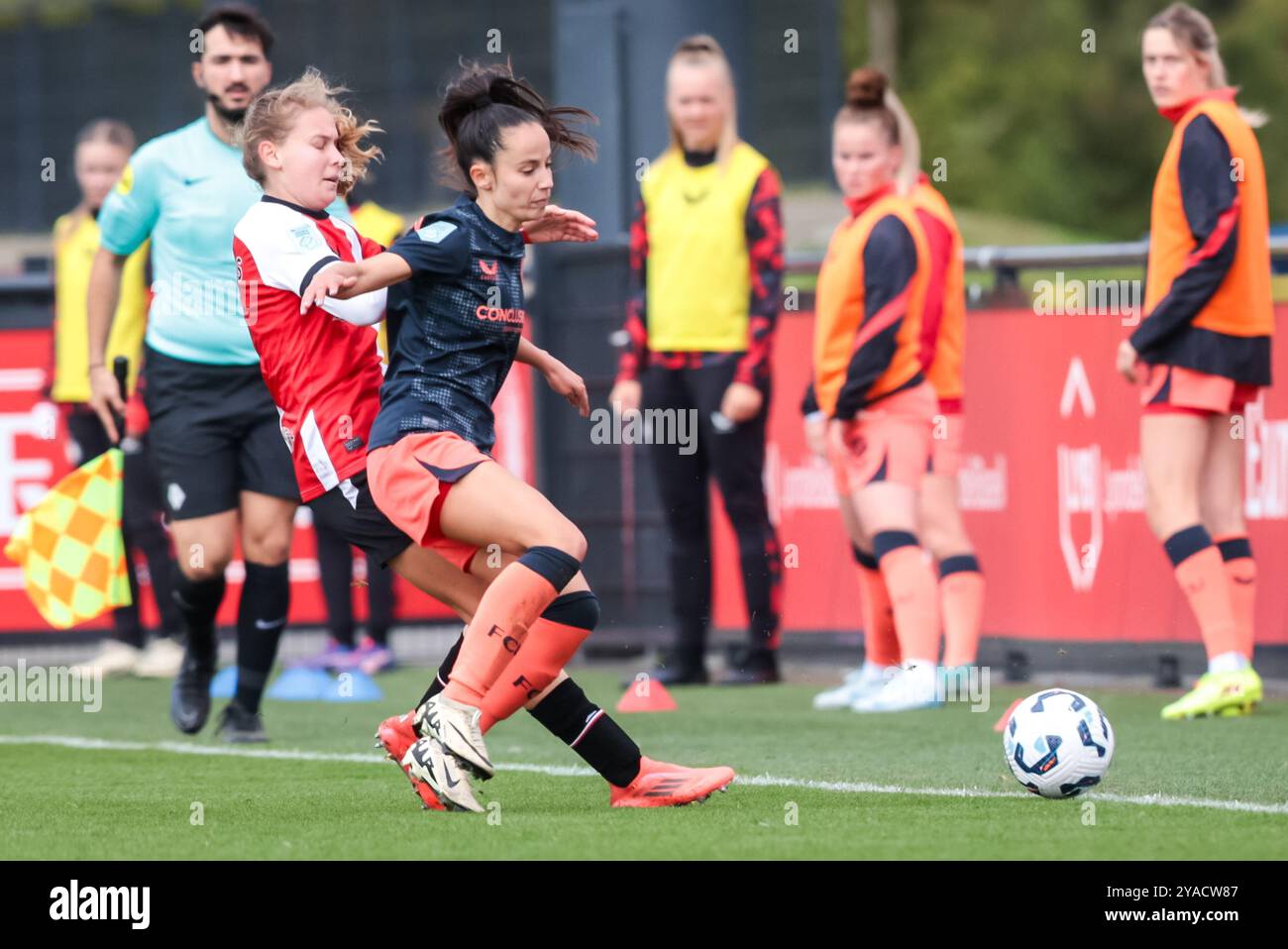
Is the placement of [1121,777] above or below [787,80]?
below

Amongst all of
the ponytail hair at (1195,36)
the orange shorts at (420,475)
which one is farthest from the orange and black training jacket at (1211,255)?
the orange shorts at (420,475)

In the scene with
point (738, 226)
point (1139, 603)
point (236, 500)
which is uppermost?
point (738, 226)

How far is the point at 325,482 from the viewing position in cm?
642

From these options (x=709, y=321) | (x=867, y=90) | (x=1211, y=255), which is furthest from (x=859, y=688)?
(x=867, y=90)

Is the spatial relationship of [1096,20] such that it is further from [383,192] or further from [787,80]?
[383,192]

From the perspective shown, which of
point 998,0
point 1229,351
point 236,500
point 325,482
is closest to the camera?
point 325,482

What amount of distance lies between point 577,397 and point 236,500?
1.82 meters

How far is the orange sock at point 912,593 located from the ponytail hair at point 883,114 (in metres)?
1.39

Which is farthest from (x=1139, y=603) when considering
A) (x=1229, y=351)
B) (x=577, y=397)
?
(x=577, y=397)

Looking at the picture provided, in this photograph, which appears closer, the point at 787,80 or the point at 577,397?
the point at 577,397

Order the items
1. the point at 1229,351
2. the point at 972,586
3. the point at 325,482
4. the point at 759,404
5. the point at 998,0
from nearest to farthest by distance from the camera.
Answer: the point at 325,482
the point at 1229,351
the point at 972,586
the point at 759,404
the point at 998,0

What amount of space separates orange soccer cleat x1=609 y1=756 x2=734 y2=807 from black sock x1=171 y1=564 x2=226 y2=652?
7.87ft

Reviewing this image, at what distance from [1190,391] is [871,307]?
1.34 metres

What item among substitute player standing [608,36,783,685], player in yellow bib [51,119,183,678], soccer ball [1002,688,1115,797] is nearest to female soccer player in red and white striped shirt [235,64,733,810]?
soccer ball [1002,688,1115,797]
